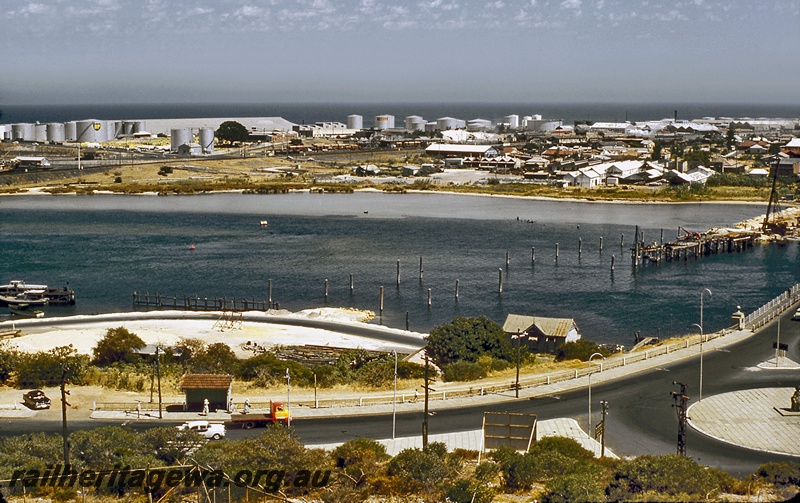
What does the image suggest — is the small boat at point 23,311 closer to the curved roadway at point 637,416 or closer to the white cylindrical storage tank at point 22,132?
the curved roadway at point 637,416

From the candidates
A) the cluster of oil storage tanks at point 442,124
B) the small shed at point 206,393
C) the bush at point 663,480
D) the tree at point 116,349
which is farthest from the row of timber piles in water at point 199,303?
the cluster of oil storage tanks at point 442,124

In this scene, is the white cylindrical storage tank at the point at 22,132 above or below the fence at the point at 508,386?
above

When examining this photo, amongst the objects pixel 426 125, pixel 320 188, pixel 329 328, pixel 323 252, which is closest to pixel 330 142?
pixel 426 125

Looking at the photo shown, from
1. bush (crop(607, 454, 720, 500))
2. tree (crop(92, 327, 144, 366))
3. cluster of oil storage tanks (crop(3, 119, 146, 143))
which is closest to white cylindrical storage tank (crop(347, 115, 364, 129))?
cluster of oil storage tanks (crop(3, 119, 146, 143))

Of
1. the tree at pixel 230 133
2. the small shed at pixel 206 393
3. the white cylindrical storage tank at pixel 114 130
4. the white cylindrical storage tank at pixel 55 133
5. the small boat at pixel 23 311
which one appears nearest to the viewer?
the small shed at pixel 206 393

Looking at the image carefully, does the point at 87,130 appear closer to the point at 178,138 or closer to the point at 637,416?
the point at 178,138

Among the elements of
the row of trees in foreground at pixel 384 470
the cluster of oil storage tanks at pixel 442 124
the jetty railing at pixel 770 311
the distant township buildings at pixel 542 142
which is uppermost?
the cluster of oil storage tanks at pixel 442 124
